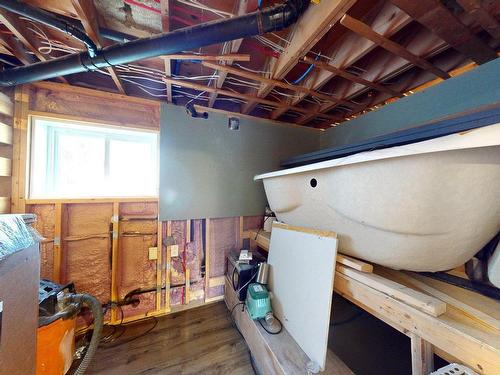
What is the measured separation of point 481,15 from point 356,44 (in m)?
0.54

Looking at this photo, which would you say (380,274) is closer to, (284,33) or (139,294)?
(284,33)

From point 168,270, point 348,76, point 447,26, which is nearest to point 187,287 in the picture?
point 168,270

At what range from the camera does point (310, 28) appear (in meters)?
0.97

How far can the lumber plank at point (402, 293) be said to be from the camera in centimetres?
66

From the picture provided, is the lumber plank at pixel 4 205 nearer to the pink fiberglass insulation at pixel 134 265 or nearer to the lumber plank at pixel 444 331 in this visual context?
the pink fiberglass insulation at pixel 134 265

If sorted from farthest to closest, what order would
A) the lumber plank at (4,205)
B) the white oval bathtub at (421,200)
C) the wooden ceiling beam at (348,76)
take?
1. the lumber plank at (4,205)
2. the wooden ceiling beam at (348,76)
3. the white oval bathtub at (421,200)

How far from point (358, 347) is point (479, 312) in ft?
2.79

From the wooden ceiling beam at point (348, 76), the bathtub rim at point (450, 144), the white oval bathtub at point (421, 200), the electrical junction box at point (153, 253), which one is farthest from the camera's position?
the electrical junction box at point (153, 253)

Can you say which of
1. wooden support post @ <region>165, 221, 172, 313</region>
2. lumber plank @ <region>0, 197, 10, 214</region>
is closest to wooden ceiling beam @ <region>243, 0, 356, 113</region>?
wooden support post @ <region>165, 221, 172, 313</region>

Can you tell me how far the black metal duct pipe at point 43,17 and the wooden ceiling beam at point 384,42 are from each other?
1.39 meters

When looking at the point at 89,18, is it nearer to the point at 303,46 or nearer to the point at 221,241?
the point at 303,46

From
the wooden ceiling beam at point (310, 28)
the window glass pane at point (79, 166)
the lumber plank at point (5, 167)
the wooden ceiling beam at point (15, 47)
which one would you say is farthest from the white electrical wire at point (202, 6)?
the lumber plank at point (5, 167)

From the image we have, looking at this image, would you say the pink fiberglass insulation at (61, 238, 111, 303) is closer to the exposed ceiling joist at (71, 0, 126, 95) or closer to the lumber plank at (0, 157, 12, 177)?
the lumber plank at (0, 157, 12, 177)

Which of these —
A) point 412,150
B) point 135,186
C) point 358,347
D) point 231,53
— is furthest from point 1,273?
point 358,347
